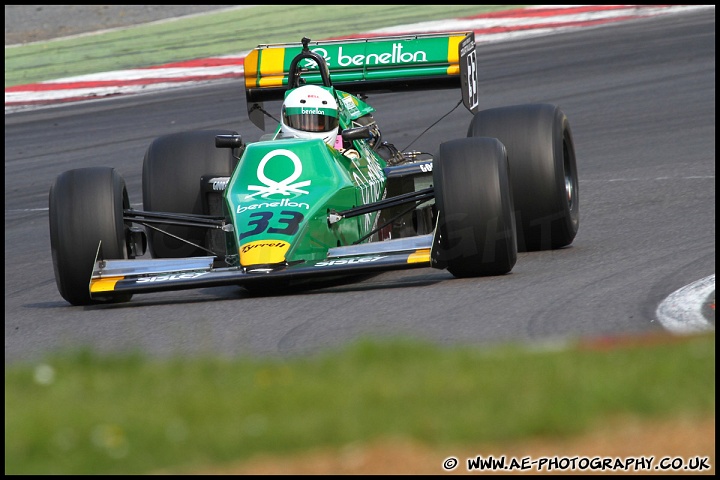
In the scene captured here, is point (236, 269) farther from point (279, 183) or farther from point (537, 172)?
point (537, 172)

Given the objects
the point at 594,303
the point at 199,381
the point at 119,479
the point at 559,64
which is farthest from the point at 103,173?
the point at 559,64

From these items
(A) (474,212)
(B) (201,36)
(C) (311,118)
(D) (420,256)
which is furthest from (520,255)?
(B) (201,36)

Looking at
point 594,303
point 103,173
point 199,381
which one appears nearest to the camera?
point 199,381

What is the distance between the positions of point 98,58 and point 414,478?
21.9 meters

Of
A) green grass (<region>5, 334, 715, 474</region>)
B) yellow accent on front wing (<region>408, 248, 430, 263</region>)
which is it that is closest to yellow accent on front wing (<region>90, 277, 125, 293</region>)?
yellow accent on front wing (<region>408, 248, 430, 263</region>)

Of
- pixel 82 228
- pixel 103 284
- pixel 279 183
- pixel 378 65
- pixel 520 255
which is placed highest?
pixel 378 65

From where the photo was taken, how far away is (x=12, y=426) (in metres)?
4.38

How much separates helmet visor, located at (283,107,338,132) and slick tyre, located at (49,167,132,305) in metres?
1.31

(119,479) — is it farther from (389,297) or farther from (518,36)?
(518,36)

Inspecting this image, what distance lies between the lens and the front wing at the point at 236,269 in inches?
305

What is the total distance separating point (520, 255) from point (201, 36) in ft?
59.5

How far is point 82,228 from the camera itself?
837cm

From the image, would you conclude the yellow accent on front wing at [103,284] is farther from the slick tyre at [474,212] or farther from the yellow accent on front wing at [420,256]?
the slick tyre at [474,212]

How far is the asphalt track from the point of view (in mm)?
6910
